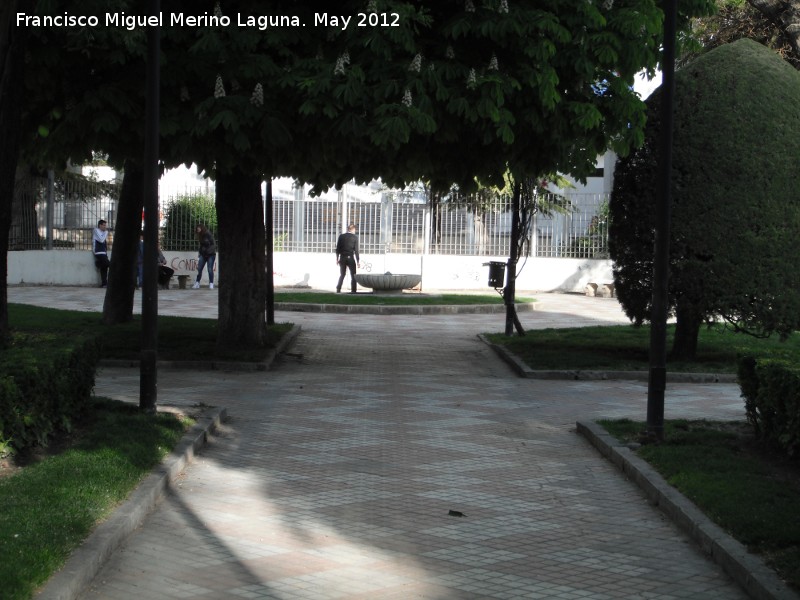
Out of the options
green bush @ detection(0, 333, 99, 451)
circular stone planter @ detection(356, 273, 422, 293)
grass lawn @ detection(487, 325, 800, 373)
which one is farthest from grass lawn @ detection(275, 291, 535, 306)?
green bush @ detection(0, 333, 99, 451)

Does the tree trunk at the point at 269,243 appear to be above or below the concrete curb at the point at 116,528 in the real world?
above

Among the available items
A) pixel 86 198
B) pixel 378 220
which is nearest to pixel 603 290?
pixel 378 220

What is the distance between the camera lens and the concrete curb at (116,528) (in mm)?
4922

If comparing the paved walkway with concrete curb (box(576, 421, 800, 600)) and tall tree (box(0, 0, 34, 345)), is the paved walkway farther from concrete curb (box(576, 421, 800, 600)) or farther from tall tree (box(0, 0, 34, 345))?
tall tree (box(0, 0, 34, 345))

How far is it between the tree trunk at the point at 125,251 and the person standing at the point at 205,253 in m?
12.7

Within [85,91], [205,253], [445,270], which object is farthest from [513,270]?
[445,270]

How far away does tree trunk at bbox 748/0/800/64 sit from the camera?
2283 cm

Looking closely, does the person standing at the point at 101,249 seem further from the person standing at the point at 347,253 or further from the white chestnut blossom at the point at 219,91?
the white chestnut blossom at the point at 219,91

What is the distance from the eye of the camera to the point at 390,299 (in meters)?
26.7

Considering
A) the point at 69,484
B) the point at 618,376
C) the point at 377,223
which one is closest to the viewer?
the point at 69,484

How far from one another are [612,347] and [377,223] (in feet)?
56.5

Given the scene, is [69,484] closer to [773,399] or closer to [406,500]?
[406,500]

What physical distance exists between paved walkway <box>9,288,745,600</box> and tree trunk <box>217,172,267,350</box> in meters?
1.68

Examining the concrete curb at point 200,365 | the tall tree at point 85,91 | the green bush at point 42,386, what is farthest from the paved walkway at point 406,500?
the tall tree at point 85,91
